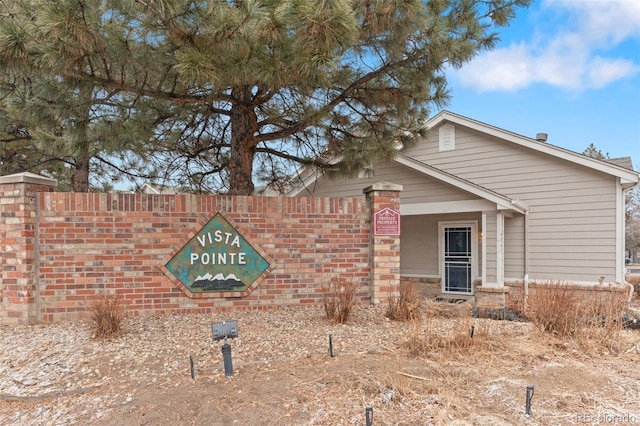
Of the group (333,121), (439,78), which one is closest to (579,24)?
(439,78)

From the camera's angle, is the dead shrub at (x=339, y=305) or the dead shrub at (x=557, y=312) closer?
the dead shrub at (x=557, y=312)

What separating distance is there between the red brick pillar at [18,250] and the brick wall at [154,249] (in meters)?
0.01

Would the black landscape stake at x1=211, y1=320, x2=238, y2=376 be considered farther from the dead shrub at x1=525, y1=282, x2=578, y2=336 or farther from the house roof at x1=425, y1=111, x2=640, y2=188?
the house roof at x1=425, y1=111, x2=640, y2=188

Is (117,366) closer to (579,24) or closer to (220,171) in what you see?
(220,171)

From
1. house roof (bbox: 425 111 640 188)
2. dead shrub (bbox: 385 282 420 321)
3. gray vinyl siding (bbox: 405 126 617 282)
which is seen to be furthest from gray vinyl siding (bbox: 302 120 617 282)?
dead shrub (bbox: 385 282 420 321)

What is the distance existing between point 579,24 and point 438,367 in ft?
33.2

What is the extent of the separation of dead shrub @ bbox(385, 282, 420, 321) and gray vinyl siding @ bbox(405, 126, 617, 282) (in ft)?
14.5

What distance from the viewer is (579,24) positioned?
9797 millimetres

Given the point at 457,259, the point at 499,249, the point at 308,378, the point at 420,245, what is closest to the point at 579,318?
the point at 308,378

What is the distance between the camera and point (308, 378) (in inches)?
135

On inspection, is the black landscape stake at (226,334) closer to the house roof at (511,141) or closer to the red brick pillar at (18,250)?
the red brick pillar at (18,250)

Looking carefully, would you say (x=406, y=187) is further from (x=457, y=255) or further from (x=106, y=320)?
(x=106, y=320)

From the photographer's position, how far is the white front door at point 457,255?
1005 cm

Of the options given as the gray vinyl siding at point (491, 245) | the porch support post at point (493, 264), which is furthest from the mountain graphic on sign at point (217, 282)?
the gray vinyl siding at point (491, 245)
